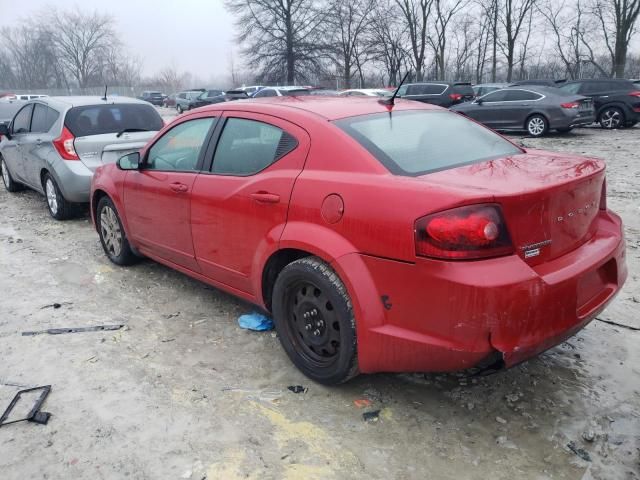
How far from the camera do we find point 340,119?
3.07m

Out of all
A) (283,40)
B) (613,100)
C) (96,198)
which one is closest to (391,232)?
(96,198)

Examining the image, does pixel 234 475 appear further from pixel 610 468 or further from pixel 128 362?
pixel 610 468

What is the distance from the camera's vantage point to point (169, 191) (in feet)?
12.9

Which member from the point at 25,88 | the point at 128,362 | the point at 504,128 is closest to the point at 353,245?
the point at 128,362

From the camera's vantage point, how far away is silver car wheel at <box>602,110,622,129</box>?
16.0 metres

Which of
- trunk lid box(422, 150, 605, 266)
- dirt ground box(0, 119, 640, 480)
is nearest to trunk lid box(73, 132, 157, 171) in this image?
dirt ground box(0, 119, 640, 480)

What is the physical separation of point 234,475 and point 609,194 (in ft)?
22.7

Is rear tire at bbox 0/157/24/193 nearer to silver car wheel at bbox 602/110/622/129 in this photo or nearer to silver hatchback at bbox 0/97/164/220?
silver hatchback at bbox 0/97/164/220

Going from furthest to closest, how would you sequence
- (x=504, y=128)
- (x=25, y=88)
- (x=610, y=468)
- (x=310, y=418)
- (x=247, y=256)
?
(x=25, y=88) → (x=504, y=128) → (x=247, y=256) → (x=310, y=418) → (x=610, y=468)

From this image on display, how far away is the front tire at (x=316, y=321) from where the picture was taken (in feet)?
8.87

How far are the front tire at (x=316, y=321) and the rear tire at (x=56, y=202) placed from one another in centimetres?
476

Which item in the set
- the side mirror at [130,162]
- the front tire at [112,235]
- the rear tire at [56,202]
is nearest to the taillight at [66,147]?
the rear tire at [56,202]

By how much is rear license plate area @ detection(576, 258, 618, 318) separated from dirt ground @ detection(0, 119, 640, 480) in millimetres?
565

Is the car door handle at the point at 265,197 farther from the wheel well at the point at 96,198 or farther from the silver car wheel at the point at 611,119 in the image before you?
the silver car wheel at the point at 611,119
